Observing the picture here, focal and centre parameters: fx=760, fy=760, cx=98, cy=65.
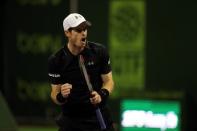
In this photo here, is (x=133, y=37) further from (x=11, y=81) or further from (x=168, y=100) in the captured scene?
(x=168, y=100)

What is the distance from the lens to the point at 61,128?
6.20 metres

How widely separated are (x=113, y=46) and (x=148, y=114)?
3.69 metres

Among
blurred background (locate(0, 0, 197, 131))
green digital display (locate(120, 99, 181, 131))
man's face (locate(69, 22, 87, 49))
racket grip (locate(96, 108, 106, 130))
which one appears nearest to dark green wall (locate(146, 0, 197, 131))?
blurred background (locate(0, 0, 197, 131))

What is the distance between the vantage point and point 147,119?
7.62 meters

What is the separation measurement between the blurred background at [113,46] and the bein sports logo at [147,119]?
2049mm

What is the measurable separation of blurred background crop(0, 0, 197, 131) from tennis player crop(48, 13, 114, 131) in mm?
3577

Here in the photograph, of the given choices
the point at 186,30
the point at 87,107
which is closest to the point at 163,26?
the point at 186,30

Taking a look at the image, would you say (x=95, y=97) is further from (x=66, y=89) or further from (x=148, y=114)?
(x=148, y=114)

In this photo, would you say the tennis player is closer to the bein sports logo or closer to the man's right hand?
the man's right hand

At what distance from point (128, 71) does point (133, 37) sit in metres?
0.51

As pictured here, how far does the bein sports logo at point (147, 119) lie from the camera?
7426mm

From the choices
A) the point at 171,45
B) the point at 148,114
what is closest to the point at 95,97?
the point at 148,114

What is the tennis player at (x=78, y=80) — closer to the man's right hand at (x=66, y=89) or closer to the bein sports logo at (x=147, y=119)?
the man's right hand at (x=66, y=89)

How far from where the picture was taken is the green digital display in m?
7.44
